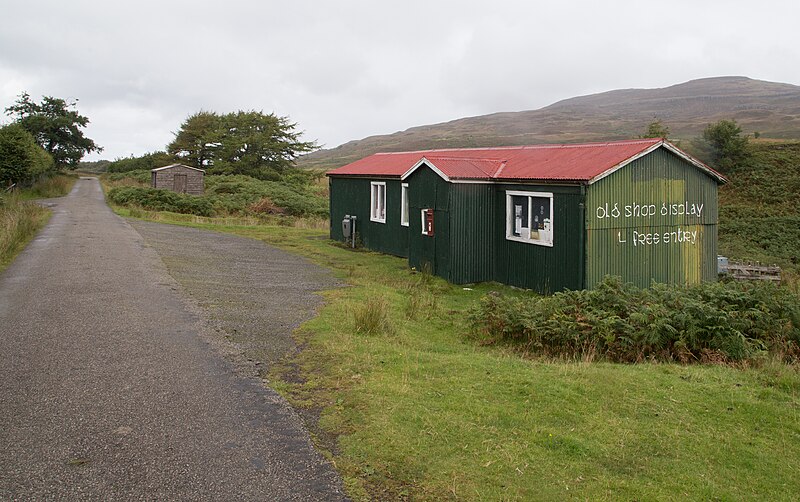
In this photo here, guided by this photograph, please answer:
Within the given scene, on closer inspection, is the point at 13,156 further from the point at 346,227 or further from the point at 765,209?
the point at 765,209

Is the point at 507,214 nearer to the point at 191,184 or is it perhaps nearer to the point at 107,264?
the point at 107,264

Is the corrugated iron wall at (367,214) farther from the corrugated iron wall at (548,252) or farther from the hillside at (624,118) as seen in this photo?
the hillside at (624,118)

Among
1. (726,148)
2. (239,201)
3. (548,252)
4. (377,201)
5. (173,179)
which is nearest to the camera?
(548,252)

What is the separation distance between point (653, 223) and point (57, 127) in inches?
2915

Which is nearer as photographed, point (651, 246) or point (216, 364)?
point (216, 364)

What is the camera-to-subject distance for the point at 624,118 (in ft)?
458

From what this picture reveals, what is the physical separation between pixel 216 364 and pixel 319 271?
9526mm

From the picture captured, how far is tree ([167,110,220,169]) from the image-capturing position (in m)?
69.6

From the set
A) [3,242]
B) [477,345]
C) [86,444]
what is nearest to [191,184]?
[3,242]

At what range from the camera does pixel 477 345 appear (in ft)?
32.7

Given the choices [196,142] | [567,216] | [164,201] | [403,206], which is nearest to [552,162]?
[567,216]

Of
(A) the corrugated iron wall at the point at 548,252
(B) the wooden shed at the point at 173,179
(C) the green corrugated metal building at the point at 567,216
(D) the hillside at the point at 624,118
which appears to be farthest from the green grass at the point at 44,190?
(D) the hillside at the point at 624,118

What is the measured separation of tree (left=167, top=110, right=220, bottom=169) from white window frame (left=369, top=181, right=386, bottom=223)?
163 feet

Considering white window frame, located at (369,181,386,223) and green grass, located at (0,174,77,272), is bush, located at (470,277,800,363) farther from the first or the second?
white window frame, located at (369,181,386,223)
